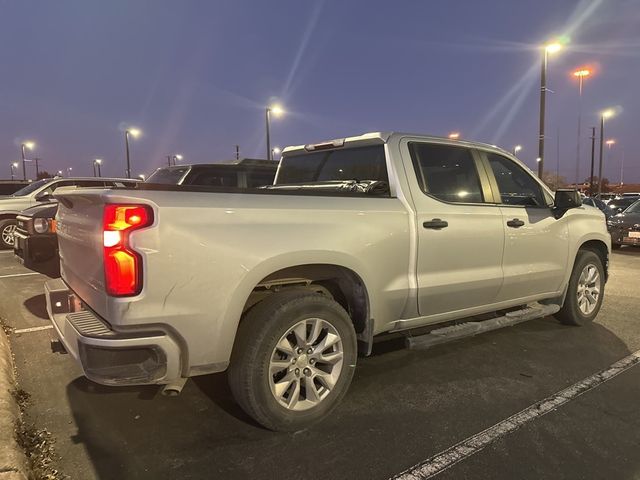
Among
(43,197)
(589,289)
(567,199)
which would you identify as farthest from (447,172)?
(43,197)

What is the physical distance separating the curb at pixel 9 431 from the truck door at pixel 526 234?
381 cm

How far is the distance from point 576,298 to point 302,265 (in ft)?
12.3

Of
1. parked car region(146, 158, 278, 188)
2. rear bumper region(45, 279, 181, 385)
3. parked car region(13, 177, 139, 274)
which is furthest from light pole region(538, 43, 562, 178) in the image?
rear bumper region(45, 279, 181, 385)

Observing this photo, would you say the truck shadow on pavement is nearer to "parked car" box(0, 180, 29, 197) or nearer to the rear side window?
the rear side window

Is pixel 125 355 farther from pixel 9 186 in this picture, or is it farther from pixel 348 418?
pixel 9 186

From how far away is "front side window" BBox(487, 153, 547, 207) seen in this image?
4.68 metres

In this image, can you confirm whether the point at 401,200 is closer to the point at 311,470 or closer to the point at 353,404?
the point at 353,404

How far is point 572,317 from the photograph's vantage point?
17.9 ft

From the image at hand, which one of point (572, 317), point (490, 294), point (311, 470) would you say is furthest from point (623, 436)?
point (572, 317)

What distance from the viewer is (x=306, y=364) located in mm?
3250

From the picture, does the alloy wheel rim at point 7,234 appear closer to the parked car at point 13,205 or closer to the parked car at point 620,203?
the parked car at point 13,205

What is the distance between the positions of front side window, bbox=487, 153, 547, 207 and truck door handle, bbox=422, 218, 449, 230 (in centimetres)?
101

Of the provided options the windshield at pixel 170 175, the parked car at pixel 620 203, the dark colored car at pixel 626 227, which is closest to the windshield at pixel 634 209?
the dark colored car at pixel 626 227

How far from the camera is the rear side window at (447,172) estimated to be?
13.1 feet
